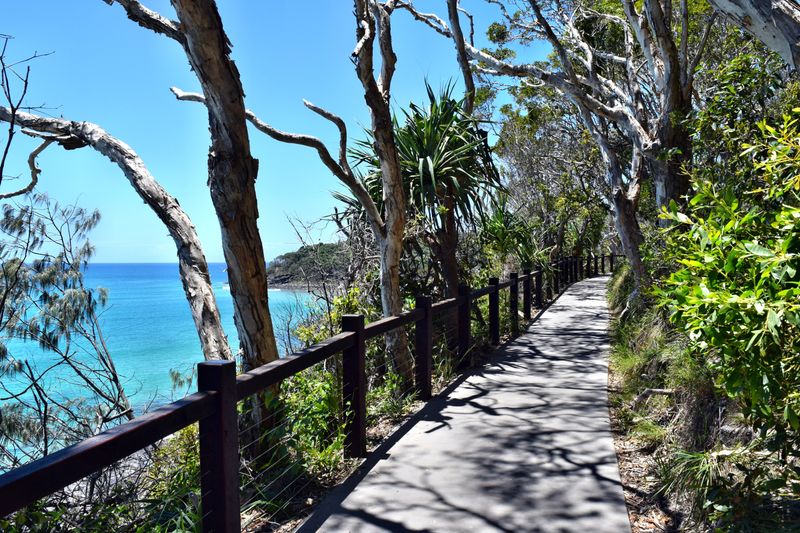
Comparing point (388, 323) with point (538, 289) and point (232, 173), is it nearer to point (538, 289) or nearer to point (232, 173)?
point (232, 173)

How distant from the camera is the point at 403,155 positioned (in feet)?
31.9

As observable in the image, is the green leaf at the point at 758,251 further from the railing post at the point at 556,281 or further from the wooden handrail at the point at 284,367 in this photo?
the railing post at the point at 556,281

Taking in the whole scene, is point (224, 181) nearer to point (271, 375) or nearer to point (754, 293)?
point (271, 375)

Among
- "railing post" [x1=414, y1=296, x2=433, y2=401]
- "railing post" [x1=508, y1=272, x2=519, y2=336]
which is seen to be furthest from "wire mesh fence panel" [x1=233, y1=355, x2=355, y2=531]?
"railing post" [x1=508, y1=272, x2=519, y2=336]

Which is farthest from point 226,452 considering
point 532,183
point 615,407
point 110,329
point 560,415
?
point 110,329

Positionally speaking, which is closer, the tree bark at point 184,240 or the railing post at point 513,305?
the tree bark at point 184,240

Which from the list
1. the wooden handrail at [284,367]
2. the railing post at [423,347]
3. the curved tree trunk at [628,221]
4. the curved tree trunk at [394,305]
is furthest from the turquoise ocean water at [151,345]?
the curved tree trunk at [628,221]

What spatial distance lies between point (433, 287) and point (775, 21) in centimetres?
707

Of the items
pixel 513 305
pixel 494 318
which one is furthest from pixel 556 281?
pixel 494 318

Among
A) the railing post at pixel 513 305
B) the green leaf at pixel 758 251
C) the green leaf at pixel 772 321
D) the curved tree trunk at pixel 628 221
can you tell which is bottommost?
the railing post at pixel 513 305

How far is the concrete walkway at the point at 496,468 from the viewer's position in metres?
3.94

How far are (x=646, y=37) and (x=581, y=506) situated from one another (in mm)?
7234

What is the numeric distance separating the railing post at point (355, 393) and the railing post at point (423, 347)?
1.75 meters

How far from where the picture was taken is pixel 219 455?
3258 mm
